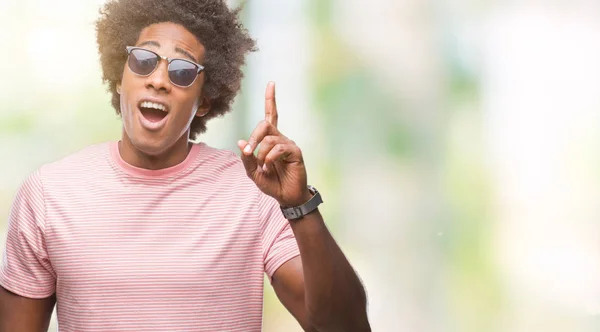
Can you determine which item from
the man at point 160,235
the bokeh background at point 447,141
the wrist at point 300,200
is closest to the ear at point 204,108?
the man at point 160,235

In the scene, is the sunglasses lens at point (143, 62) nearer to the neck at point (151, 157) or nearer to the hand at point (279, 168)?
the neck at point (151, 157)

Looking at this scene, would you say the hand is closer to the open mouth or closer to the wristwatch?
the wristwatch

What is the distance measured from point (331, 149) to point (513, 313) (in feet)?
3.65

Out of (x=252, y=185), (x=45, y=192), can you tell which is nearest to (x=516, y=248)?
(x=252, y=185)

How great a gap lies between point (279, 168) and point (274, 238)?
29 cm

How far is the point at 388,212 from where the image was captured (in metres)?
4.09

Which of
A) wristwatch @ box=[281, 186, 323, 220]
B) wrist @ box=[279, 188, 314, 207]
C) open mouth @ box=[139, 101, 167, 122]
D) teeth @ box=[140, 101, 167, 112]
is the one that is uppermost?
teeth @ box=[140, 101, 167, 112]

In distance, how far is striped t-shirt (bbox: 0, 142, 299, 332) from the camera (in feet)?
6.44

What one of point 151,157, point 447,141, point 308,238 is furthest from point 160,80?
point 447,141

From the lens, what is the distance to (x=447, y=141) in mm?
4133

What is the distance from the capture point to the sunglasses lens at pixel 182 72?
2.08 m

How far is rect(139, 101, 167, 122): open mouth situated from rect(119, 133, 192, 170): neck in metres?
0.08

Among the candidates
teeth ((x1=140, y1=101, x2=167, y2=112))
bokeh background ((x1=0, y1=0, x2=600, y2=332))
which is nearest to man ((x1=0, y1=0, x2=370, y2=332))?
teeth ((x1=140, y1=101, x2=167, y2=112))

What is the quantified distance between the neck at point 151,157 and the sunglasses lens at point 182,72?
14 centimetres
